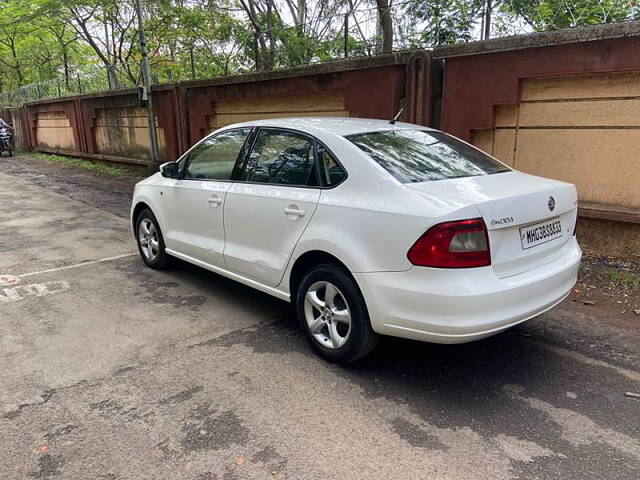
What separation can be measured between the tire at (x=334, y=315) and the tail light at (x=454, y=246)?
537mm

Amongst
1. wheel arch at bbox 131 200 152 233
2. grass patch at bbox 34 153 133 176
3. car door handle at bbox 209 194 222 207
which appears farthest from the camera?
grass patch at bbox 34 153 133 176

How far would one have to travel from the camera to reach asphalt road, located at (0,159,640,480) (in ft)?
8.03

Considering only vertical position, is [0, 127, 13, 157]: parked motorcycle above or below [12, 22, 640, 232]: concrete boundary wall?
below

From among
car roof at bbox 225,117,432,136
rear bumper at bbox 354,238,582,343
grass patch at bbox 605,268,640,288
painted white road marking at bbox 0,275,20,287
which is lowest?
painted white road marking at bbox 0,275,20,287

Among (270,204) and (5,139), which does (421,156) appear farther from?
(5,139)

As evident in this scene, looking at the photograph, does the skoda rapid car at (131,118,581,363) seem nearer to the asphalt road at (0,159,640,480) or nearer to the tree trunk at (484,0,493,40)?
the asphalt road at (0,159,640,480)

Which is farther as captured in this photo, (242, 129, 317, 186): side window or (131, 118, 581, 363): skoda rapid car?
(242, 129, 317, 186): side window

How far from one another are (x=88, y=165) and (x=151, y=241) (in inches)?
475

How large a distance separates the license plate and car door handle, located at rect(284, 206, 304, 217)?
141 centimetres

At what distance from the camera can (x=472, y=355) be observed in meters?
3.53

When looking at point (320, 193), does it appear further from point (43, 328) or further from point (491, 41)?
point (491, 41)

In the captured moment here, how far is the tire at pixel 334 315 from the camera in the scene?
3.07 m

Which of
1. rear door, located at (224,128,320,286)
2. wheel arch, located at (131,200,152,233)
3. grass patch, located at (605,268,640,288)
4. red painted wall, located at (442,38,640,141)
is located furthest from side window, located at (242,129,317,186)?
grass patch, located at (605,268,640,288)

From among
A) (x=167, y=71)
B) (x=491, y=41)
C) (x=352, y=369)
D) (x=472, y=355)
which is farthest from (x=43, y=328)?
(x=167, y=71)
